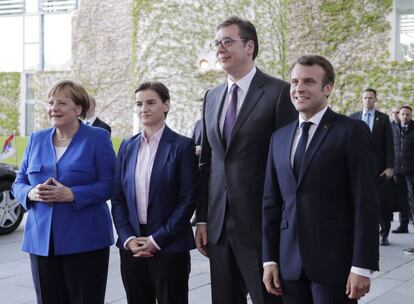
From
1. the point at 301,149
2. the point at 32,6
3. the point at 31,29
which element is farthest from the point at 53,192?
the point at 32,6

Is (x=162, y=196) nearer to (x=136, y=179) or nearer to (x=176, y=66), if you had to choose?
(x=136, y=179)

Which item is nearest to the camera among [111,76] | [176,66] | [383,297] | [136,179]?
[136,179]

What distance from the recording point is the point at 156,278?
12.9 feet

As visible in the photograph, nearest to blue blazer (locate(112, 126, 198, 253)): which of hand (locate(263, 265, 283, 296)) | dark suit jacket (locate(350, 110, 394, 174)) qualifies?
hand (locate(263, 265, 283, 296))

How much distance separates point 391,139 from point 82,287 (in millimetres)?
6209

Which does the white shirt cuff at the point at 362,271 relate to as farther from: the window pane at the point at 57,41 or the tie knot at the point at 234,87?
the window pane at the point at 57,41

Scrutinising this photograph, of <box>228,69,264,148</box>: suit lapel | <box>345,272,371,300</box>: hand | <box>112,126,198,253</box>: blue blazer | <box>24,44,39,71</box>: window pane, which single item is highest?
<box>24,44,39,71</box>: window pane

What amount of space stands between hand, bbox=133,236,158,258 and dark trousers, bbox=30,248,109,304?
13.8 inches

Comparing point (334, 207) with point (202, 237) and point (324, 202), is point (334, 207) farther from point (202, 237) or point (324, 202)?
point (202, 237)

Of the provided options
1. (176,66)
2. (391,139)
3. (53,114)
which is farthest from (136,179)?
(176,66)

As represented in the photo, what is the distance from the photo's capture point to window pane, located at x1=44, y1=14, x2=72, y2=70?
29781 millimetres

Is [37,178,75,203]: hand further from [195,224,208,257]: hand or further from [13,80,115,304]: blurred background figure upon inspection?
[195,224,208,257]: hand

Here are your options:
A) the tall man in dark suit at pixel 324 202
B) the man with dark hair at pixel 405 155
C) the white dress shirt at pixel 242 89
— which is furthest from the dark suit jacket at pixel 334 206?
the man with dark hair at pixel 405 155

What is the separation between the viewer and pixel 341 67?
17297 mm
